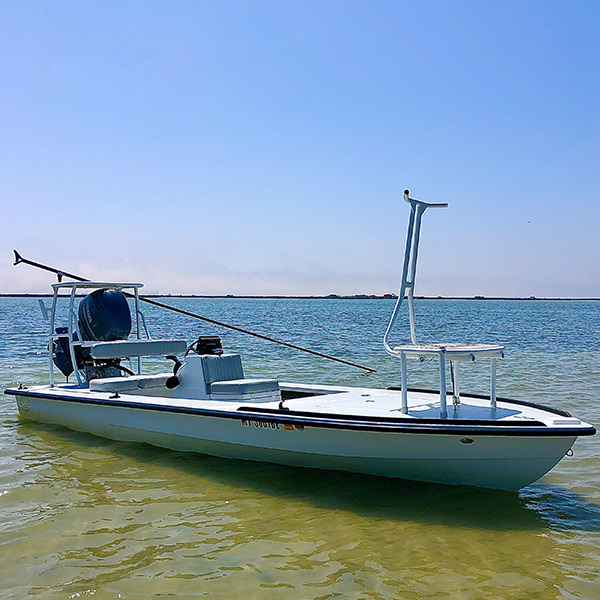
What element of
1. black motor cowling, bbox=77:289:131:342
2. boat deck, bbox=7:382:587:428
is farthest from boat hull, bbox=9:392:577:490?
black motor cowling, bbox=77:289:131:342

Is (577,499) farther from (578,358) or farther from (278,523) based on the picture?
(578,358)

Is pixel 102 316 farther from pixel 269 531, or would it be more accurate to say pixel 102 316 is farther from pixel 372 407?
pixel 269 531

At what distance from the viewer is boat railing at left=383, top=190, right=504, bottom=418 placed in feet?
21.3

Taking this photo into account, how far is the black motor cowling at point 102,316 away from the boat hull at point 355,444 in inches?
65.1

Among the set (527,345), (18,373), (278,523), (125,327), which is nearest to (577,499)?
(278,523)

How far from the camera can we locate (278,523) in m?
6.26

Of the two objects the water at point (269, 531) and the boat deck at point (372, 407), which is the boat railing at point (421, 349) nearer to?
the boat deck at point (372, 407)

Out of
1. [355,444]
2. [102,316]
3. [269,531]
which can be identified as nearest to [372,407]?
[355,444]

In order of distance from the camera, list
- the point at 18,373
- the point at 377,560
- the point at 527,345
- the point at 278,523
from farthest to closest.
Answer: the point at 527,345 < the point at 18,373 < the point at 278,523 < the point at 377,560

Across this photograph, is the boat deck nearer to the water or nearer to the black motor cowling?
the water

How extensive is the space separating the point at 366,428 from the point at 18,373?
45.4 feet

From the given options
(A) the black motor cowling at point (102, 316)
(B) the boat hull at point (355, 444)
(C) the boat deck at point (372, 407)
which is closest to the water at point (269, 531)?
(B) the boat hull at point (355, 444)

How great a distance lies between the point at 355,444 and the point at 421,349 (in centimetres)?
134

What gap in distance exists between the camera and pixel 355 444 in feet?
23.0
